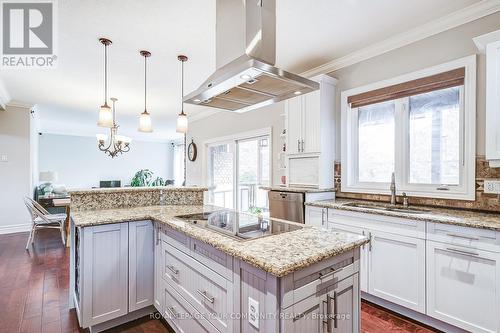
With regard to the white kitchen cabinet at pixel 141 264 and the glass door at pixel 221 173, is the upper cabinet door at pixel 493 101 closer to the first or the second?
the white kitchen cabinet at pixel 141 264

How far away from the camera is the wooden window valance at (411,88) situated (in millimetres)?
2244

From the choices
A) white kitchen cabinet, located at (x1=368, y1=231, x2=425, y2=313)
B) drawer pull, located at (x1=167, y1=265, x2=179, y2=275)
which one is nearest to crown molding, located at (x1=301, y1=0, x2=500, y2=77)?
white kitchen cabinet, located at (x1=368, y1=231, x2=425, y2=313)

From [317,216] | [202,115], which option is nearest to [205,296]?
[317,216]

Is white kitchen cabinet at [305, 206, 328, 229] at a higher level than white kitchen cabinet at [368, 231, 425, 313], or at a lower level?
higher

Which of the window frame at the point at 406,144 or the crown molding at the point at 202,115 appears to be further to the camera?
the crown molding at the point at 202,115

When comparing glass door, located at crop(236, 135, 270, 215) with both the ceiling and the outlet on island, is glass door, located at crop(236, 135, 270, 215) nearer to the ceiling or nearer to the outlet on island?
the ceiling

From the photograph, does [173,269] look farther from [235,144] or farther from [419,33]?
[235,144]

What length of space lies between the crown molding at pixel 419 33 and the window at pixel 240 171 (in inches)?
60.3

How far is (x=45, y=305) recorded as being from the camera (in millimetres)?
2355

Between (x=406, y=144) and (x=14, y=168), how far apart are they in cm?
669

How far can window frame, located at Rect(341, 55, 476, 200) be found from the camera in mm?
2141

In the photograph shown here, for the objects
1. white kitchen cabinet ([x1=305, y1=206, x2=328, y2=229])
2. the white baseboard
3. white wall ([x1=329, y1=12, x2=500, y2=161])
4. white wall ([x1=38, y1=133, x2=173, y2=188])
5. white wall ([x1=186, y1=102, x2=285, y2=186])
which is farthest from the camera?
white wall ([x1=38, y1=133, x2=173, y2=188])

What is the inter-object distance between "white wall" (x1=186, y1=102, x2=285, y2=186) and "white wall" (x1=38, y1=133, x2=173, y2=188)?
3466 millimetres

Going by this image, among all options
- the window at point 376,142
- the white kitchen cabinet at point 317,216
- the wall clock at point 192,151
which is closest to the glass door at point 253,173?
the white kitchen cabinet at point 317,216
